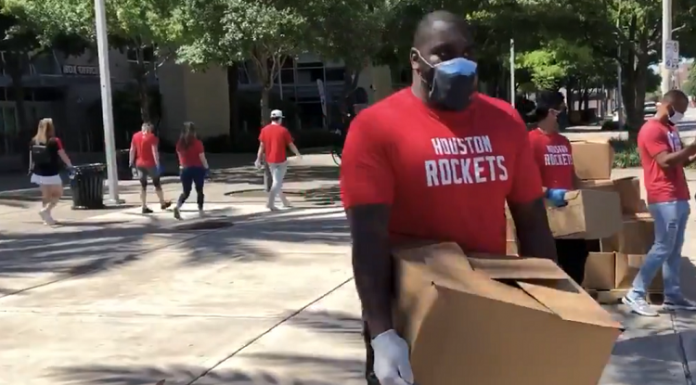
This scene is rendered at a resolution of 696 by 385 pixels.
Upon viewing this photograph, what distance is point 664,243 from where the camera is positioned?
21.5 feet

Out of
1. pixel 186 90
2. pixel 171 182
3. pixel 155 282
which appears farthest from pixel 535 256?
pixel 186 90

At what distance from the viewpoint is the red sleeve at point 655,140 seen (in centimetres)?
636

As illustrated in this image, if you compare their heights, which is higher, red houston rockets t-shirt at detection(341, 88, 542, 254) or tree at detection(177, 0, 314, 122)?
tree at detection(177, 0, 314, 122)

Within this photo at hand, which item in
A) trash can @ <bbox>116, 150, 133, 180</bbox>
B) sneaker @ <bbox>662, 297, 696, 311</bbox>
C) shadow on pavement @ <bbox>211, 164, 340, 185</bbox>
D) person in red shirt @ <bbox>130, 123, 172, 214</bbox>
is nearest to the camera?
sneaker @ <bbox>662, 297, 696, 311</bbox>

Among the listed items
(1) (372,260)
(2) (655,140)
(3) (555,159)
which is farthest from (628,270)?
(1) (372,260)

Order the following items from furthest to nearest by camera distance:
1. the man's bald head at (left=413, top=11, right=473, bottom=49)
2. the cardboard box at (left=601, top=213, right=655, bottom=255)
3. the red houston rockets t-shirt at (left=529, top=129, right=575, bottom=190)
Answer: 1. the cardboard box at (left=601, top=213, right=655, bottom=255)
2. the red houston rockets t-shirt at (left=529, top=129, right=575, bottom=190)
3. the man's bald head at (left=413, top=11, right=473, bottom=49)

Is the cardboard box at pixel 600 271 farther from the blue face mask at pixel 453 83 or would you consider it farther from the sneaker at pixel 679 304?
the blue face mask at pixel 453 83

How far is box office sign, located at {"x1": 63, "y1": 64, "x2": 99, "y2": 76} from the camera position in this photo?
117 feet

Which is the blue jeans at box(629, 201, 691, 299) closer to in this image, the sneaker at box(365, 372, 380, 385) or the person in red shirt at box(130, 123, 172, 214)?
the sneaker at box(365, 372, 380, 385)

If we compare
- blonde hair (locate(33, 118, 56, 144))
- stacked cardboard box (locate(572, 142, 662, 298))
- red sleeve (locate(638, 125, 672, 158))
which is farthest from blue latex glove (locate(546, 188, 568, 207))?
blonde hair (locate(33, 118, 56, 144))

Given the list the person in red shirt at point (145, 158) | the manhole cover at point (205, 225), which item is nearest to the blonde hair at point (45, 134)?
the person in red shirt at point (145, 158)

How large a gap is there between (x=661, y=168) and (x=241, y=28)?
11016 mm

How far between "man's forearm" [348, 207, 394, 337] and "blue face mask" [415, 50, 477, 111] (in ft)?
1.21

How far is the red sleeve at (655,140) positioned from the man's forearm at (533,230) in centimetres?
378
